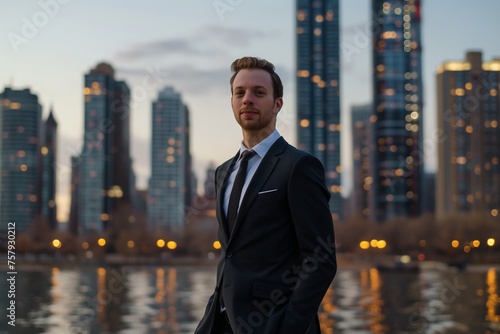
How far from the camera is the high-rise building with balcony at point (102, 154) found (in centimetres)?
13600

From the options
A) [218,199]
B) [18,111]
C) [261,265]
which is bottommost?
[261,265]

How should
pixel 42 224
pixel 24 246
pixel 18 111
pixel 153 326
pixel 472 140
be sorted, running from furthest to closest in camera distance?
pixel 472 140
pixel 18 111
pixel 42 224
pixel 24 246
pixel 153 326

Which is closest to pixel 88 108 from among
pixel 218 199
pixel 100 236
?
pixel 100 236

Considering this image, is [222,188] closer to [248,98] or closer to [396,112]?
[248,98]

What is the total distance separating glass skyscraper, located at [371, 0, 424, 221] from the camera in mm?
132375

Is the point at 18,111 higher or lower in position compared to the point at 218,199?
higher

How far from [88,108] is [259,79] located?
15008 centimetres

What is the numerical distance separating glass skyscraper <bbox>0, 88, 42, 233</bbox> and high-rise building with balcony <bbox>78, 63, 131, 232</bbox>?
333 inches

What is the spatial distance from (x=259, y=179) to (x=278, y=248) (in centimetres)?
24

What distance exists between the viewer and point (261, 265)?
9.02 ft

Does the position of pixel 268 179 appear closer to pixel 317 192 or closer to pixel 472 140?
pixel 317 192

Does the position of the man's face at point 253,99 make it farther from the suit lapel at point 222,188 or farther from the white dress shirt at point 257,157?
the suit lapel at point 222,188

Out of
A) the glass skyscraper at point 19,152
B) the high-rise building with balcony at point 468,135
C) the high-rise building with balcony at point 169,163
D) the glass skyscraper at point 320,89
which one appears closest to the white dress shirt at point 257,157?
the glass skyscraper at point 19,152

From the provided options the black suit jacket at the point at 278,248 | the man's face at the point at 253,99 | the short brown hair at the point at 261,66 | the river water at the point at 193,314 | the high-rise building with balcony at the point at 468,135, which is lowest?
the river water at the point at 193,314
